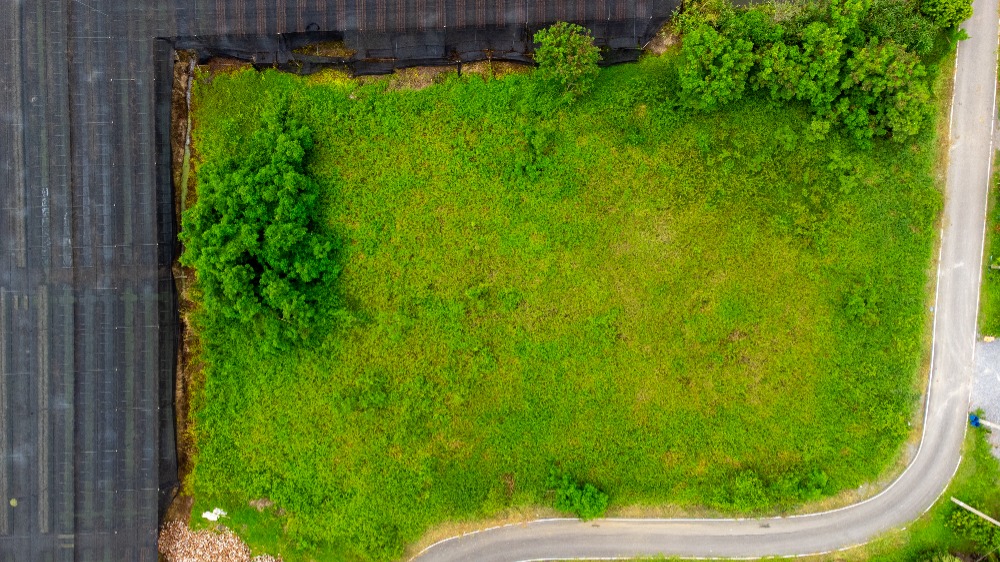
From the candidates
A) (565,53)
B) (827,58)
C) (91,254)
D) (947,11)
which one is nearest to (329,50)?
(565,53)

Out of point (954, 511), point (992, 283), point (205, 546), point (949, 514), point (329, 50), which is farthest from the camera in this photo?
point (329, 50)

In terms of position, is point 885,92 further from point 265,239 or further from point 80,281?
point 80,281

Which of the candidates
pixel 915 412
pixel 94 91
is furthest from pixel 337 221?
pixel 915 412

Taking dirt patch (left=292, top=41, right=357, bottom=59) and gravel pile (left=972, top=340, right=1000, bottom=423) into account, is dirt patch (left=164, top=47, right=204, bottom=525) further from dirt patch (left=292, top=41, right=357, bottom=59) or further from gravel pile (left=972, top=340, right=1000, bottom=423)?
gravel pile (left=972, top=340, right=1000, bottom=423)

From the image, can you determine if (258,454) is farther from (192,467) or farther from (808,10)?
(808,10)

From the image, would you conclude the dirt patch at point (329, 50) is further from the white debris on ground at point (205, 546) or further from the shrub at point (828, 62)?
the white debris on ground at point (205, 546)

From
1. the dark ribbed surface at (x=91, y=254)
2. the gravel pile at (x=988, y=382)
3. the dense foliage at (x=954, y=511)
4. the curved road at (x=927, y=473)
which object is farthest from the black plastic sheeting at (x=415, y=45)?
the dense foliage at (x=954, y=511)

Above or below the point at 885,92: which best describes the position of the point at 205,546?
below
